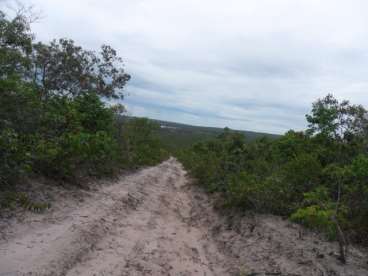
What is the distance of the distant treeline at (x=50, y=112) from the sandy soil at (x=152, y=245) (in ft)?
4.65

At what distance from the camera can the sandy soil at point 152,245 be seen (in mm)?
6273

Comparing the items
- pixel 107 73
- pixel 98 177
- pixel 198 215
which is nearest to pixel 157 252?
pixel 198 215

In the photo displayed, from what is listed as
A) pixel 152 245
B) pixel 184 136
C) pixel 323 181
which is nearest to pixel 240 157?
pixel 323 181

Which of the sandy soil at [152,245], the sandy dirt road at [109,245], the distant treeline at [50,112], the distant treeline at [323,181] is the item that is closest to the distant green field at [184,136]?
the distant treeline at [50,112]

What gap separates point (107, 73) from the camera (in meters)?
20.8

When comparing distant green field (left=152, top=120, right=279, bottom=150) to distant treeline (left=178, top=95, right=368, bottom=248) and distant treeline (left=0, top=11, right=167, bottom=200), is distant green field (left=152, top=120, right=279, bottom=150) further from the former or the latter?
distant treeline (left=178, top=95, right=368, bottom=248)

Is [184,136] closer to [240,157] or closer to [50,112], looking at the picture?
[240,157]

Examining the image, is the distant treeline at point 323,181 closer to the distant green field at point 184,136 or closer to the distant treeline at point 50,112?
the distant treeline at point 50,112

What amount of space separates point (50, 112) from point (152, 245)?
5.64m

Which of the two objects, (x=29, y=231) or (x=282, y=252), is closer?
(x=29, y=231)

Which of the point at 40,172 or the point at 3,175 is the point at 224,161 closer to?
the point at 40,172

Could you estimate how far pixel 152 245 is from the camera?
8.10 meters

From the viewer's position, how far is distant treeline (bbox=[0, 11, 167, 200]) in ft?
30.5

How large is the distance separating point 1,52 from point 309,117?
7.88m
